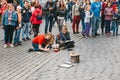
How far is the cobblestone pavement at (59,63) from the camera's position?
34.5 feet

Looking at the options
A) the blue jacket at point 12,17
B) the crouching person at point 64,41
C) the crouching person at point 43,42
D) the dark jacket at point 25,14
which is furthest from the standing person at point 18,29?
the crouching person at point 64,41

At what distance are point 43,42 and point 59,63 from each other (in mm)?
2496

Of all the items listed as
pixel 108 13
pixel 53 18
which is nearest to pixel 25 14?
pixel 53 18

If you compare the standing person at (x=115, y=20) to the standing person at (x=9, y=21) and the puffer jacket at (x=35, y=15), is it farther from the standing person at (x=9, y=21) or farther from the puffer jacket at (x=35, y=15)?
the standing person at (x=9, y=21)

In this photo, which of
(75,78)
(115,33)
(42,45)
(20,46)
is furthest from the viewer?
(115,33)

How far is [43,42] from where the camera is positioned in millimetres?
14773

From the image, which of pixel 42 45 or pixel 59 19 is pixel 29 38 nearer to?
pixel 59 19

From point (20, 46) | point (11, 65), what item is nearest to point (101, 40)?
point (20, 46)

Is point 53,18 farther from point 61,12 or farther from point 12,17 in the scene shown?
point 12,17

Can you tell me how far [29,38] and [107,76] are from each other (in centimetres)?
817

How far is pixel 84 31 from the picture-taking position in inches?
767

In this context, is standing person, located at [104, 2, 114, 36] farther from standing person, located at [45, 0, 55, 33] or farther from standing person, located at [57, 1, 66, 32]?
standing person, located at [45, 0, 55, 33]

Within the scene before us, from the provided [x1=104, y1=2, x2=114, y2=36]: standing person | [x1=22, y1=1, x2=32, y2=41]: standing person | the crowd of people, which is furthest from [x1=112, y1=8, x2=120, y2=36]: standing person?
[x1=22, y1=1, x2=32, y2=41]: standing person

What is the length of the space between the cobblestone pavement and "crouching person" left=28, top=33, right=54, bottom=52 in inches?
11.5
